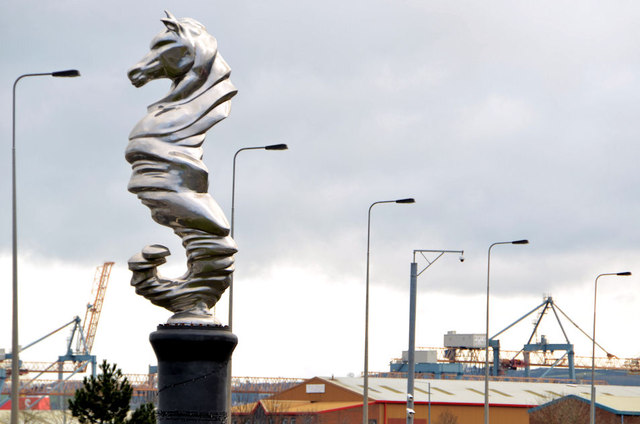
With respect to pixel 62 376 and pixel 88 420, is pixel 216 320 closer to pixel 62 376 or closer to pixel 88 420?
pixel 88 420

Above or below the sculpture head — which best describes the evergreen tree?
below

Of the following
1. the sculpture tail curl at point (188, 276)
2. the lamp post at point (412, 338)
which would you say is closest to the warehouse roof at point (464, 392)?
the lamp post at point (412, 338)

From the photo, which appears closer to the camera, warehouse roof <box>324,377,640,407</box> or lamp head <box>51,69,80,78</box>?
lamp head <box>51,69,80,78</box>

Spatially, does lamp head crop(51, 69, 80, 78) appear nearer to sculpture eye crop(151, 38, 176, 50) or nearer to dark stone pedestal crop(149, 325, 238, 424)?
sculpture eye crop(151, 38, 176, 50)

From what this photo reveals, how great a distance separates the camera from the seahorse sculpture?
1920cm

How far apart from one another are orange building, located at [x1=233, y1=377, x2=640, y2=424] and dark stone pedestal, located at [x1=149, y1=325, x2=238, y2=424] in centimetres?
5458

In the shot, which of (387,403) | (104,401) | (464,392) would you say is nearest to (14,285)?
(104,401)

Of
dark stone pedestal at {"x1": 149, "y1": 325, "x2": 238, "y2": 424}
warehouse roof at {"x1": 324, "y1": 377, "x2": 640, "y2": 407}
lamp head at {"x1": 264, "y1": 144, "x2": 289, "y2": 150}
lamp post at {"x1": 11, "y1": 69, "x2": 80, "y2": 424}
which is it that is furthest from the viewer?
warehouse roof at {"x1": 324, "y1": 377, "x2": 640, "y2": 407}

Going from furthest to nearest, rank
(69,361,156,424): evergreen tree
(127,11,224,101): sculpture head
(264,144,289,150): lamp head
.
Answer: (264,144,289,150): lamp head, (69,361,156,424): evergreen tree, (127,11,224,101): sculpture head

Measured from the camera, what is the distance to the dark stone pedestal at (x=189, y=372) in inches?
736

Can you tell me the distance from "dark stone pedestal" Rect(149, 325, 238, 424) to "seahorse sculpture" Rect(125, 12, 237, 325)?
0.37 metres

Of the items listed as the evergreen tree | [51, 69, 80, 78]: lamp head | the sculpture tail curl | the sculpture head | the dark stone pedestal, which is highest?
[51, 69, 80, 78]: lamp head

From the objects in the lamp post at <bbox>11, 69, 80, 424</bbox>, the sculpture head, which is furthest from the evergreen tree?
the sculpture head

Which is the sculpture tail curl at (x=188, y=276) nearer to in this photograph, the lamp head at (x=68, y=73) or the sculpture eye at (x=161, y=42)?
the sculpture eye at (x=161, y=42)
